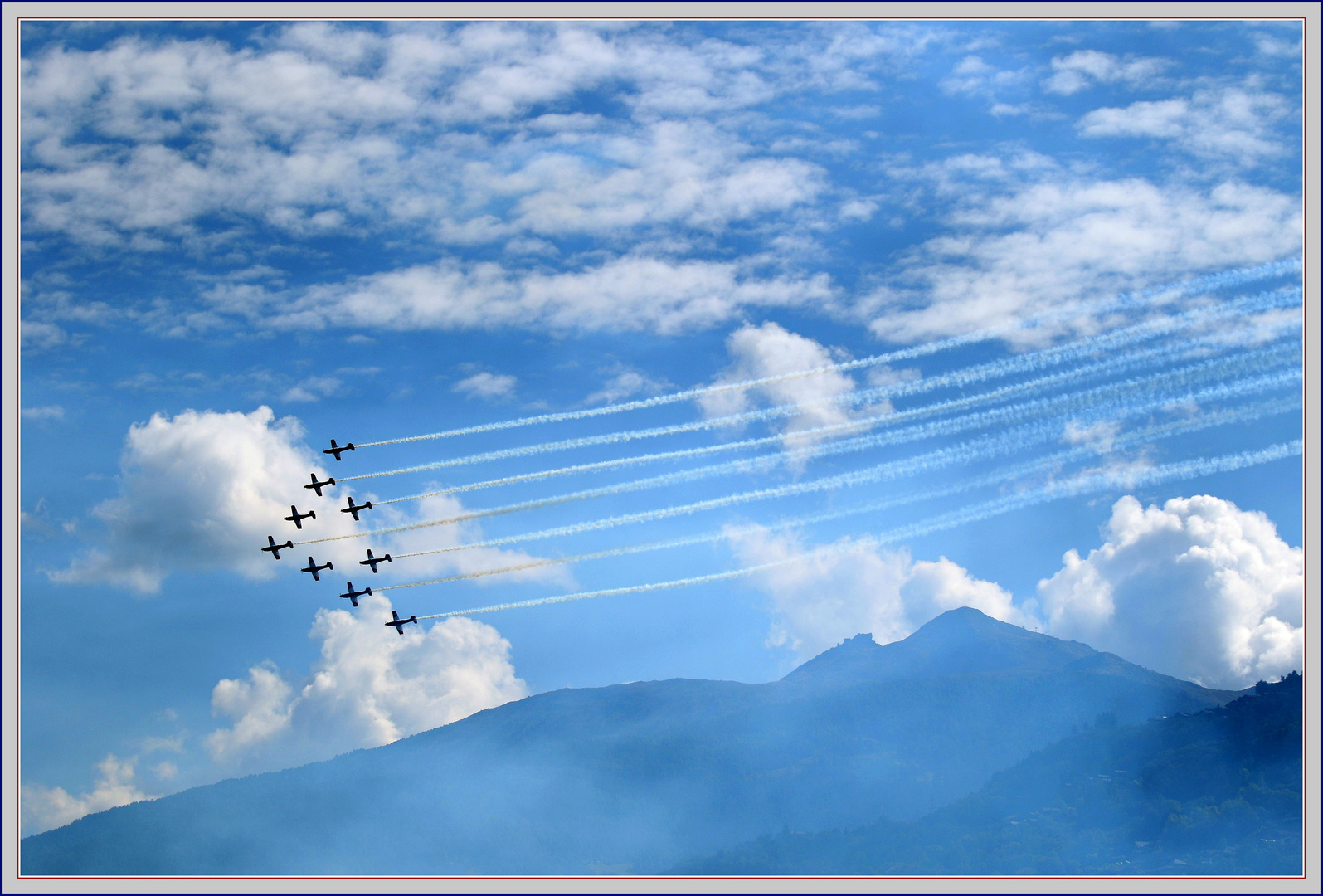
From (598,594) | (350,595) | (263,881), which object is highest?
(350,595)

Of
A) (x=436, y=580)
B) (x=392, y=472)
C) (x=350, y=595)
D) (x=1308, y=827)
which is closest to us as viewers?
(x=392, y=472)

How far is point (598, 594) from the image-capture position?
9956cm

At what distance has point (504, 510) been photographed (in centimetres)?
9731

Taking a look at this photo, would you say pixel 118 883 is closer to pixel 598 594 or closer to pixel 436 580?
pixel 436 580

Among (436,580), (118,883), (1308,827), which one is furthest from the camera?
(118,883)

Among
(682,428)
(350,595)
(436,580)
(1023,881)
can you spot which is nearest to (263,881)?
(350,595)

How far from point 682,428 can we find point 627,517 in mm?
9605

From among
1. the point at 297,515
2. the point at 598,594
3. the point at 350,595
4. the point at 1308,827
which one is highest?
the point at 297,515

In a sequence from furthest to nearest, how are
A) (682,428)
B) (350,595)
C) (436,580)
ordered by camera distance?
(350,595) → (436,580) → (682,428)

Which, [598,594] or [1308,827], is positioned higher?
[598,594]

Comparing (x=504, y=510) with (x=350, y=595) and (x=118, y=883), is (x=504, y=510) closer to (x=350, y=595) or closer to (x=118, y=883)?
(x=350, y=595)

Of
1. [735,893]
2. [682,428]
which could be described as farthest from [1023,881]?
[682,428]

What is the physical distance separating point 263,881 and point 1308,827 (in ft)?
407

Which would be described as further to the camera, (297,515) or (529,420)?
(297,515)
